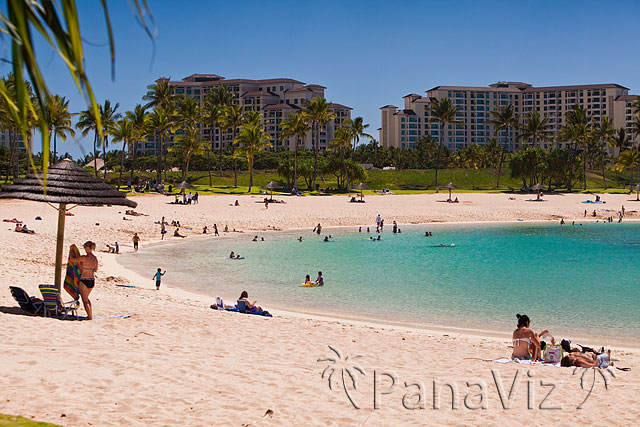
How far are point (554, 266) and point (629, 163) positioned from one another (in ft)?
184

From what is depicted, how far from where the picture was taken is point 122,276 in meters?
21.8

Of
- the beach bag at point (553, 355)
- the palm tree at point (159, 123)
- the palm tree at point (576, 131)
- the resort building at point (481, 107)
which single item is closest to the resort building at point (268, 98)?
the resort building at point (481, 107)

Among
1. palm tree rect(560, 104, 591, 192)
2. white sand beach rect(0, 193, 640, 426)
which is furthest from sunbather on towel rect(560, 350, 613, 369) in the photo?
palm tree rect(560, 104, 591, 192)

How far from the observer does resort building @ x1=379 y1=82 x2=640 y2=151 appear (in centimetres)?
16414

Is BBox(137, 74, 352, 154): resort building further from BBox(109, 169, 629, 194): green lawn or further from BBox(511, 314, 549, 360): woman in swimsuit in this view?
BBox(511, 314, 549, 360): woman in swimsuit

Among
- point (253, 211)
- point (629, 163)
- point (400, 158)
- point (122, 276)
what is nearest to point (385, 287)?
point (122, 276)

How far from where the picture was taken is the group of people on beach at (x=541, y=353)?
433 inches

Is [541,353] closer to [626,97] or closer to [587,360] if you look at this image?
[587,360]

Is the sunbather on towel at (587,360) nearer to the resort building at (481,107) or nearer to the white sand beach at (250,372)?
the white sand beach at (250,372)

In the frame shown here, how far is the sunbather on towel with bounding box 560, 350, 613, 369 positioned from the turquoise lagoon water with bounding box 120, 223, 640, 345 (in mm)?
4181

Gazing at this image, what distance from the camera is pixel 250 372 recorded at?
349 inches

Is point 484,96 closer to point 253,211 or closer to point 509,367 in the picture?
point 253,211

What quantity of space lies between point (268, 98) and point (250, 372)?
471 ft

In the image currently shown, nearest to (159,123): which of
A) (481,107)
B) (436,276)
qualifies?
(436,276)
